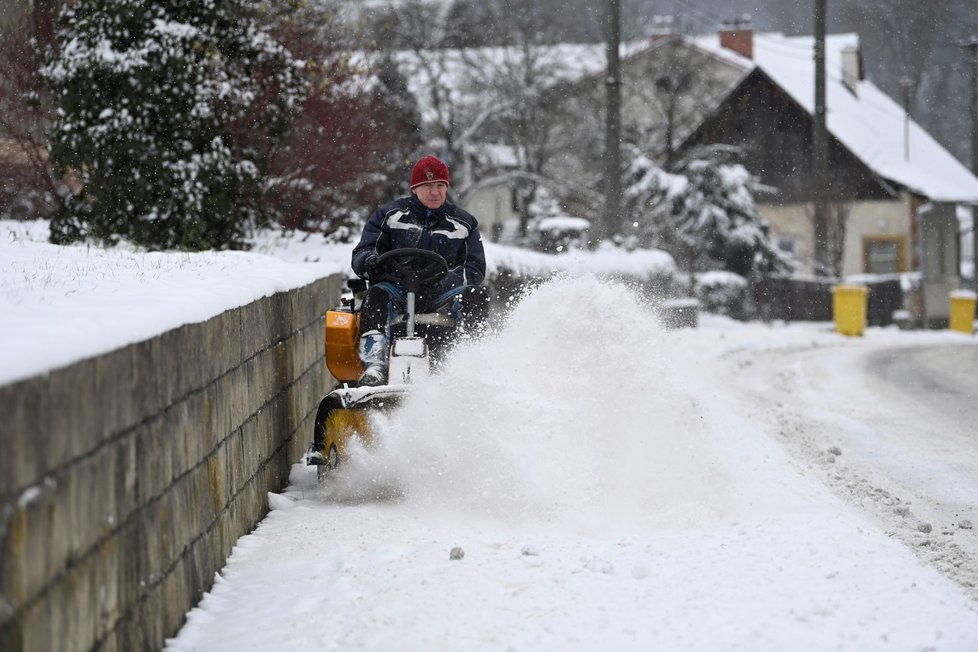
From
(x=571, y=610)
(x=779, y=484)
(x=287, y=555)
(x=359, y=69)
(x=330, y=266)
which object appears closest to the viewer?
(x=571, y=610)

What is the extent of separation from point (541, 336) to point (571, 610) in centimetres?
311

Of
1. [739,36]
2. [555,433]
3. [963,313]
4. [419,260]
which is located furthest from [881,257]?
[555,433]

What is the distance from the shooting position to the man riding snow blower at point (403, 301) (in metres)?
7.33

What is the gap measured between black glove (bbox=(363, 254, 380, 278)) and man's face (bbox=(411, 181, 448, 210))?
1.70ft

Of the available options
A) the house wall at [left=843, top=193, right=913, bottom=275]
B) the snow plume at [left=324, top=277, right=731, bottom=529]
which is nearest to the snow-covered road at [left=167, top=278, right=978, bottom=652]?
the snow plume at [left=324, top=277, right=731, bottom=529]

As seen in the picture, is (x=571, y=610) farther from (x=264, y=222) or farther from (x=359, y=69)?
(x=359, y=69)

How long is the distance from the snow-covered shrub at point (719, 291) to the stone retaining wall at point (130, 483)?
2850 cm

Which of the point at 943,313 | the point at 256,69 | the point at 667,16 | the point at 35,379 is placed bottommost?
the point at 943,313

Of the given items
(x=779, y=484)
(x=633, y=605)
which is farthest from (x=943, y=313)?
(x=633, y=605)

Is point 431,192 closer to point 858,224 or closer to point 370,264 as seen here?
point 370,264

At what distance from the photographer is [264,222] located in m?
14.3

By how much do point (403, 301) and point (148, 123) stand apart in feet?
19.9

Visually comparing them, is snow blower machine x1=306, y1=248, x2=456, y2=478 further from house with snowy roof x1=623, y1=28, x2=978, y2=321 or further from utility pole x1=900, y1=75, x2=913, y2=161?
utility pole x1=900, y1=75, x2=913, y2=161

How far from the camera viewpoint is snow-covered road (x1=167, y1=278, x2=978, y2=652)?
4.75m
